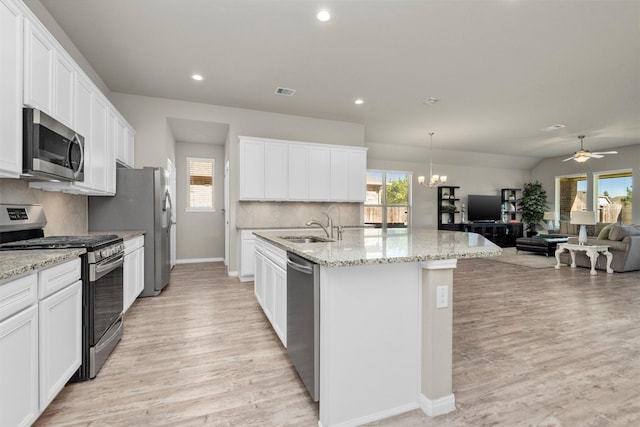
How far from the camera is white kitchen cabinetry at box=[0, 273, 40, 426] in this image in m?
1.31

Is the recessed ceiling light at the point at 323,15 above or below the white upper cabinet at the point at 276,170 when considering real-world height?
above

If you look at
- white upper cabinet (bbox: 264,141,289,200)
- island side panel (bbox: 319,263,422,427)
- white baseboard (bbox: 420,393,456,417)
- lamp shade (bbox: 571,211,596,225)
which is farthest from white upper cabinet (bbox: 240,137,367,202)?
lamp shade (bbox: 571,211,596,225)

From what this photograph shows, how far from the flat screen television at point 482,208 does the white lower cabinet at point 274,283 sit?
860cm

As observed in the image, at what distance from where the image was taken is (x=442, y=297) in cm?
175

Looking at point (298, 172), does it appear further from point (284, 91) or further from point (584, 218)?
point (584, 218)

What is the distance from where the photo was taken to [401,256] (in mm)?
1621

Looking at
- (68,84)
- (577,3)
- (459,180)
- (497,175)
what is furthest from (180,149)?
(497,175)

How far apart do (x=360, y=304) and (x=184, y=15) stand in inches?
119

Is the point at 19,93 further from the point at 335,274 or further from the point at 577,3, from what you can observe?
the point at 577,3

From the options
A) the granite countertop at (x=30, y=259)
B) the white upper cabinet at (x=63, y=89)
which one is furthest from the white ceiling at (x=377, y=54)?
the granite countertop at (x=30, y=259)

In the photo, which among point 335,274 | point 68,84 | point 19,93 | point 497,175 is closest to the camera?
point 335,274

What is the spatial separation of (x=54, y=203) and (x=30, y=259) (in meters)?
1.83

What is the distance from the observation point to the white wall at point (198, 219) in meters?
6.68

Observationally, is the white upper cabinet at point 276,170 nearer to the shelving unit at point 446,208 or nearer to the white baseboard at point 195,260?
the white baseboard at point 195,260
